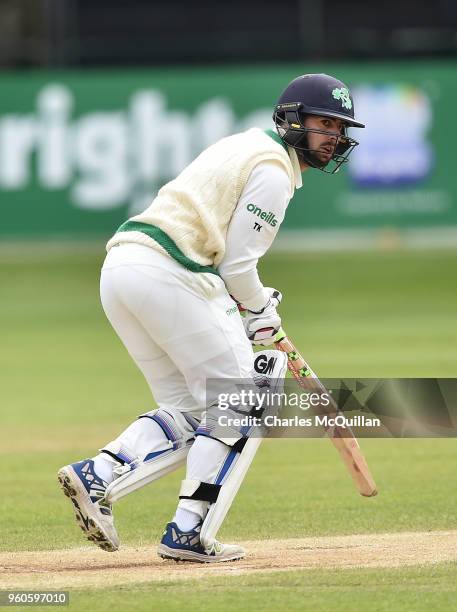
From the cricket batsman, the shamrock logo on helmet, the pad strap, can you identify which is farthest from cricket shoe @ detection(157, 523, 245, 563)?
the shamrock logo on helmet

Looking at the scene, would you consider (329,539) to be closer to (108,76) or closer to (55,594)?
(55,594)

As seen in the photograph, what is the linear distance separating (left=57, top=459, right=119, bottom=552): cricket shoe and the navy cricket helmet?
164cm

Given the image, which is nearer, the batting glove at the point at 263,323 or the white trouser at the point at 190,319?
the white trouser at the point at 190,319

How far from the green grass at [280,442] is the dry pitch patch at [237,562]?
174 millimetres

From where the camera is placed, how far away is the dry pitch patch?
5.64 metres

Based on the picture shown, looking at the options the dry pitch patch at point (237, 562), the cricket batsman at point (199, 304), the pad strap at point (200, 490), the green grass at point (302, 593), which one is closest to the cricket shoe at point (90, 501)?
the cricket batsman at point (199, 304)

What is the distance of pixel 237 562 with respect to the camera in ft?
19.3

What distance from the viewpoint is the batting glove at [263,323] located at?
6.06 meters

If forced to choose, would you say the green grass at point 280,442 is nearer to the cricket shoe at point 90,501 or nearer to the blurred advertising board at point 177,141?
the cricket shoe at point 90,501

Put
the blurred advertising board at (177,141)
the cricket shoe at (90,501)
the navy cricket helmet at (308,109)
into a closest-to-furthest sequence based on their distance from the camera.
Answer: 1. the cricket shoe at (90,501)
2. the navy cricket helmet at (308,109)
3. the blurred advertising board at (177,141)

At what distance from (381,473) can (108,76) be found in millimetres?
16457

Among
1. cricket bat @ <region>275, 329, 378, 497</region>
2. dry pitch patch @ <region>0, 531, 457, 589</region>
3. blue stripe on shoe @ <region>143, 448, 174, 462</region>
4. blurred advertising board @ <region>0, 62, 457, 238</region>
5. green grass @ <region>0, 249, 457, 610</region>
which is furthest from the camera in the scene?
blurred advertising board @ <region>0, 62, 457, 238</region>

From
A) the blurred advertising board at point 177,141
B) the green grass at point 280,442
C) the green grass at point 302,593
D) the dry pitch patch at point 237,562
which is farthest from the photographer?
the blurred advertising board at point 177,141

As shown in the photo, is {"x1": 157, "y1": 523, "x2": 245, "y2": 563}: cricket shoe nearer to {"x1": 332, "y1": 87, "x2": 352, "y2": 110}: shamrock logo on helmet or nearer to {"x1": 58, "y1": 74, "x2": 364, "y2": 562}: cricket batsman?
{"x1": 58, "y1": 74, "x2": 364, "y2": 562}: cricket batsman
